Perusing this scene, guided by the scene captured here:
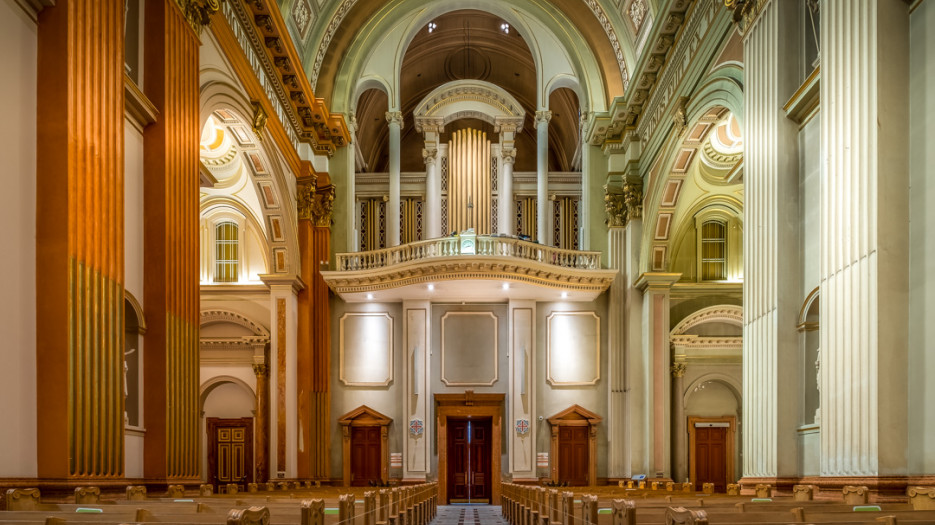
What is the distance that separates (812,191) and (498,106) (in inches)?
541

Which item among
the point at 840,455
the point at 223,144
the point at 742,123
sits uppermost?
the point at 223,144

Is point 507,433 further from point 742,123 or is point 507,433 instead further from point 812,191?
point 812,191

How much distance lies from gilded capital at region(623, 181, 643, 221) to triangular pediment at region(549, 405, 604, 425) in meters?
4.71

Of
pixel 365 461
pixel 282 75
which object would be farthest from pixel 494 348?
pixel 282 75

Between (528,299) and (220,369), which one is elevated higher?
(528,299)

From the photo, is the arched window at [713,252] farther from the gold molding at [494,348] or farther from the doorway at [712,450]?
the gold molding at [494,348]

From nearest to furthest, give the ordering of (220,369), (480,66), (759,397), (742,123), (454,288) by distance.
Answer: (759,397) → (742,123) → (454,288) → (220,369) → (480,66)

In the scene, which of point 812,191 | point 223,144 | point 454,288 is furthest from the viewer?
point 454,288

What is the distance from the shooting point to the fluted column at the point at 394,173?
22141 mm

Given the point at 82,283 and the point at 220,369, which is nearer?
the point at 82,283

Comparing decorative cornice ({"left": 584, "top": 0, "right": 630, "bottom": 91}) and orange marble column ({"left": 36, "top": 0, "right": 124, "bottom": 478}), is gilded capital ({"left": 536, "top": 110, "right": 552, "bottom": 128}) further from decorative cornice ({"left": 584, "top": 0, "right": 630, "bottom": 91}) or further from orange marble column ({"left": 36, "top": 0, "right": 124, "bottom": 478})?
orange marble column ({"left": 36, "top": 0, "right": 124, "bottom": 478})

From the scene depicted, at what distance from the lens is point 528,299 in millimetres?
21125

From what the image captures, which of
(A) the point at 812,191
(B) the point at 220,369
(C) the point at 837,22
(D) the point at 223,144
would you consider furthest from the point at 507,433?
(C) the point at 837,22

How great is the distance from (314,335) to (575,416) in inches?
253
